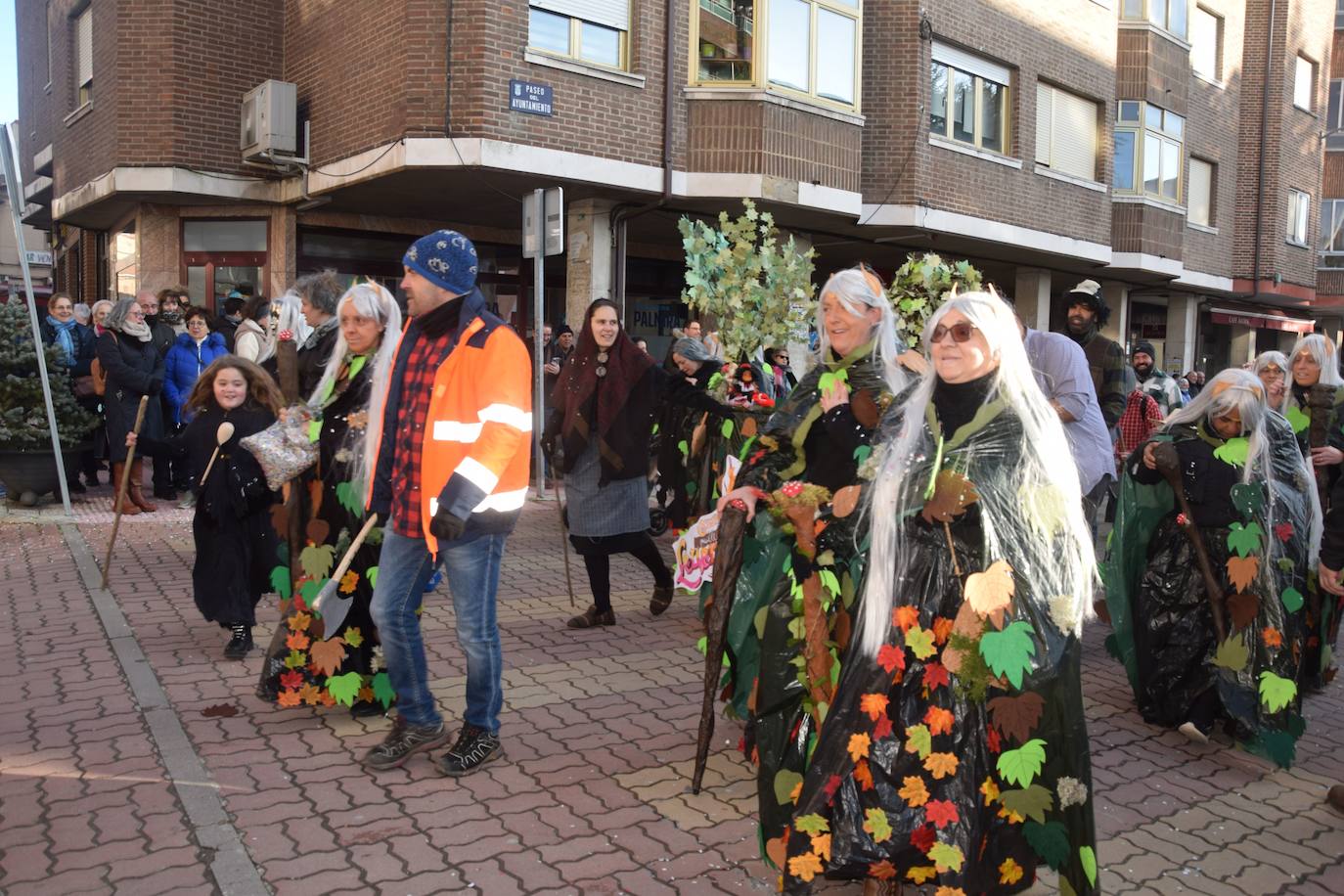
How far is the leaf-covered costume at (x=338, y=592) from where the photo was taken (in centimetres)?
494

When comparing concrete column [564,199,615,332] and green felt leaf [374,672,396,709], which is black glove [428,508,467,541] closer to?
green felt leaf [374,672,396,709]

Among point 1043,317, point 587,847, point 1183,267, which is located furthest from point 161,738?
point 1183,267

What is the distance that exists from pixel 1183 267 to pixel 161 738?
23735mm

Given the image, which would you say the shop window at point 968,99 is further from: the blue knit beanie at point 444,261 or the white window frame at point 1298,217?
the blue knit beanie at point 444,261

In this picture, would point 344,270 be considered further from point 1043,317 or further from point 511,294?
point 1043,317

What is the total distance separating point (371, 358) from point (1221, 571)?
13.0 feet

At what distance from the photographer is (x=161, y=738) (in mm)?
4695

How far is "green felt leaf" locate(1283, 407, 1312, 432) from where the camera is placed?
655cm

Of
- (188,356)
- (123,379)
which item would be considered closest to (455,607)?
(123,379)

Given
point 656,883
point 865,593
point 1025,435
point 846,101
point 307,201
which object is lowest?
point 656,883

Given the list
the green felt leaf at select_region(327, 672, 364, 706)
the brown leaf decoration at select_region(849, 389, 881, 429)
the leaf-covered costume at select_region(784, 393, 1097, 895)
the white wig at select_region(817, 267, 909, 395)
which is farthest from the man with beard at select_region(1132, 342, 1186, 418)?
the leaf-covered costume at select_region(784, 393, 1097, 895)

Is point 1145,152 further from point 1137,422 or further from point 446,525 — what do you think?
point 446,525

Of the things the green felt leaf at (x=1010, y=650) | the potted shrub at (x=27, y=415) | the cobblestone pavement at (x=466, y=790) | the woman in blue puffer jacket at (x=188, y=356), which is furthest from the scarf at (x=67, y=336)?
the green felt leaf at (x=1010, y=650)

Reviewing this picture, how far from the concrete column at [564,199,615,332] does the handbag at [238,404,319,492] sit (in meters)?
9.41
